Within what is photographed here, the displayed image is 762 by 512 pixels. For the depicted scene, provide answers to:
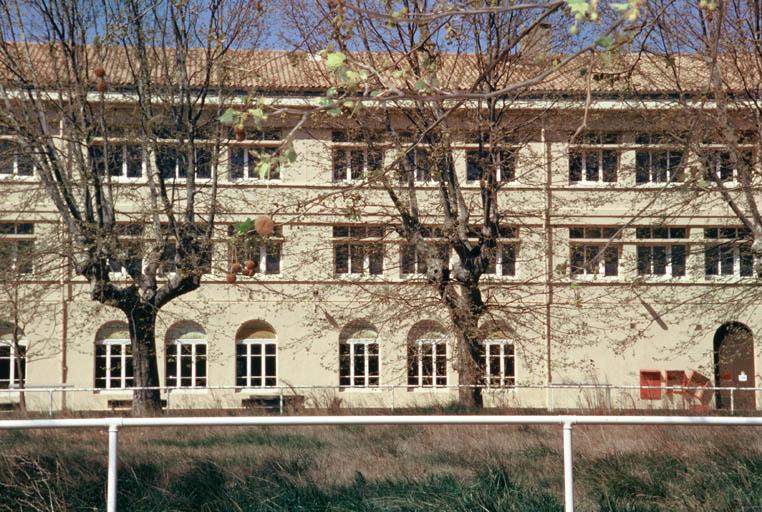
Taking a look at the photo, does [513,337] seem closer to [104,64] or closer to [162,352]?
[104,64]

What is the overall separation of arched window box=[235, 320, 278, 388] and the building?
6cm

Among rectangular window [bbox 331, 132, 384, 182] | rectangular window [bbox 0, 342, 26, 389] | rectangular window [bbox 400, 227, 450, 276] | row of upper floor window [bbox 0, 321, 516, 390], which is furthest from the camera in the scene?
row of upper floor window [bbox 0, 321, 516, 390]

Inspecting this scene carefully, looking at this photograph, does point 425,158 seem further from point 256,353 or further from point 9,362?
point 9,362

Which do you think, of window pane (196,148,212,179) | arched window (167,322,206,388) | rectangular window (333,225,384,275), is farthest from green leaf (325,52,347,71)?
arched window (167,322,206,388)

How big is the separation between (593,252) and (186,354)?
1717 centimetres

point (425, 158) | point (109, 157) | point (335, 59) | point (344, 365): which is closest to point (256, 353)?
point (344, 365)

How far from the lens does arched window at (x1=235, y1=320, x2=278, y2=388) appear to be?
41.4 meters

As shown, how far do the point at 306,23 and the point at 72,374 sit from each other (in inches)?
818

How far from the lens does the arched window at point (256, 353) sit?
41406 mm

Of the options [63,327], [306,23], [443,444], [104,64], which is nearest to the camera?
[443,444]

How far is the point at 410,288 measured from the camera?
95.9 feet

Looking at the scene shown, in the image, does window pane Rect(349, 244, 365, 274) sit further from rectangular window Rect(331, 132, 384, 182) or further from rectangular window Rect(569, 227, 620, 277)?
rectangular window Rect(569, 227, 620, 277)

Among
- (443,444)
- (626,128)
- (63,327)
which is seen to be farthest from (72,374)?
(443,444)

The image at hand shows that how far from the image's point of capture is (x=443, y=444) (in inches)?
386
